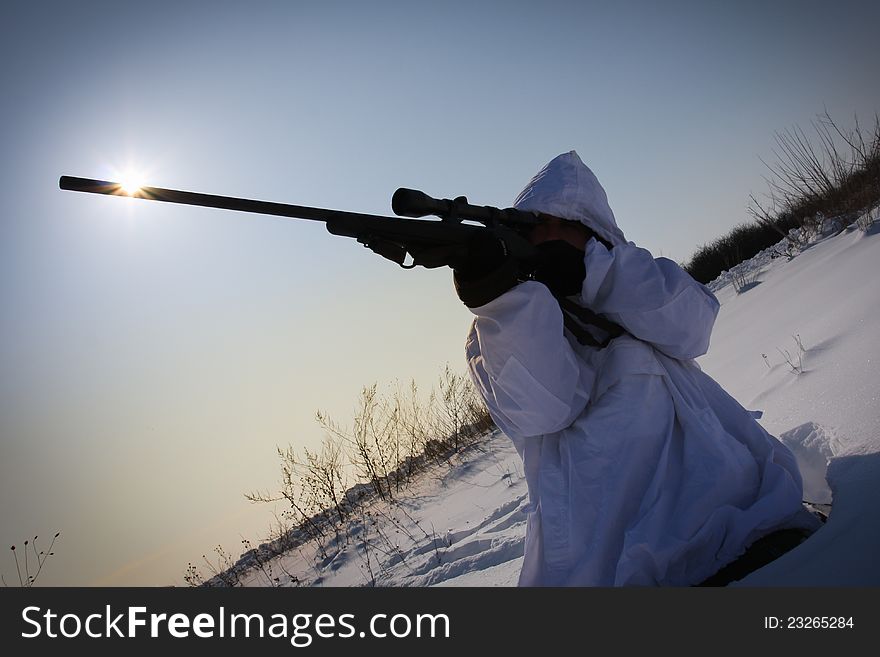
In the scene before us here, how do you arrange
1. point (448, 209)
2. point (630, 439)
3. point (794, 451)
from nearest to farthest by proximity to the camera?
1. point (630, 439)
2. point (448, 209)
3. point (794, 451)

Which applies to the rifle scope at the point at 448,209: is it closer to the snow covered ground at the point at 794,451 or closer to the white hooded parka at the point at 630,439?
the white hooded parka at the point at 630,439

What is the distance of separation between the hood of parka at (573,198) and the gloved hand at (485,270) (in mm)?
499

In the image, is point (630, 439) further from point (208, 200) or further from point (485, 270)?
point (208, 200)

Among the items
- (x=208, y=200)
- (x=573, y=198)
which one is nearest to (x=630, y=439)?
(x=573, y=198)

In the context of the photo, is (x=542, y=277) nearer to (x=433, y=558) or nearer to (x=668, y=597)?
(x=668, y=597)

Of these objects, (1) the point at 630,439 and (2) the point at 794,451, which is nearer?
(1) the point at 630,439

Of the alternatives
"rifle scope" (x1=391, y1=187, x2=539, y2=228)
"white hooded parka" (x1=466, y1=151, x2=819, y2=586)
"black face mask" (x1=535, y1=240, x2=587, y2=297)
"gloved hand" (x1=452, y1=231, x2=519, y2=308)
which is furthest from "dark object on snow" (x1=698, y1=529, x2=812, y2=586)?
"rifle scope" (x1=391, y1=187, x2=539, y2=228)

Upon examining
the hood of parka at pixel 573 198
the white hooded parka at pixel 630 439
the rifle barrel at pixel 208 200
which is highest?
the rifle barrel at pixel 208 200

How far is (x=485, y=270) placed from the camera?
1852 millimetres

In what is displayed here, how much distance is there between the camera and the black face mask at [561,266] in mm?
2021

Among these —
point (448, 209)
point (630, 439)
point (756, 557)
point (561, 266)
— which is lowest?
point (756, 557)

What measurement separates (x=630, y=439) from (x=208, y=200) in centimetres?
155

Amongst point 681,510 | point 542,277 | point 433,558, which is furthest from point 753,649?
point 433,558

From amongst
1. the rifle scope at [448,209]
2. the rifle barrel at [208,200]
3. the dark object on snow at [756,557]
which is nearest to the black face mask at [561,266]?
the rifle scope at [448,209]
